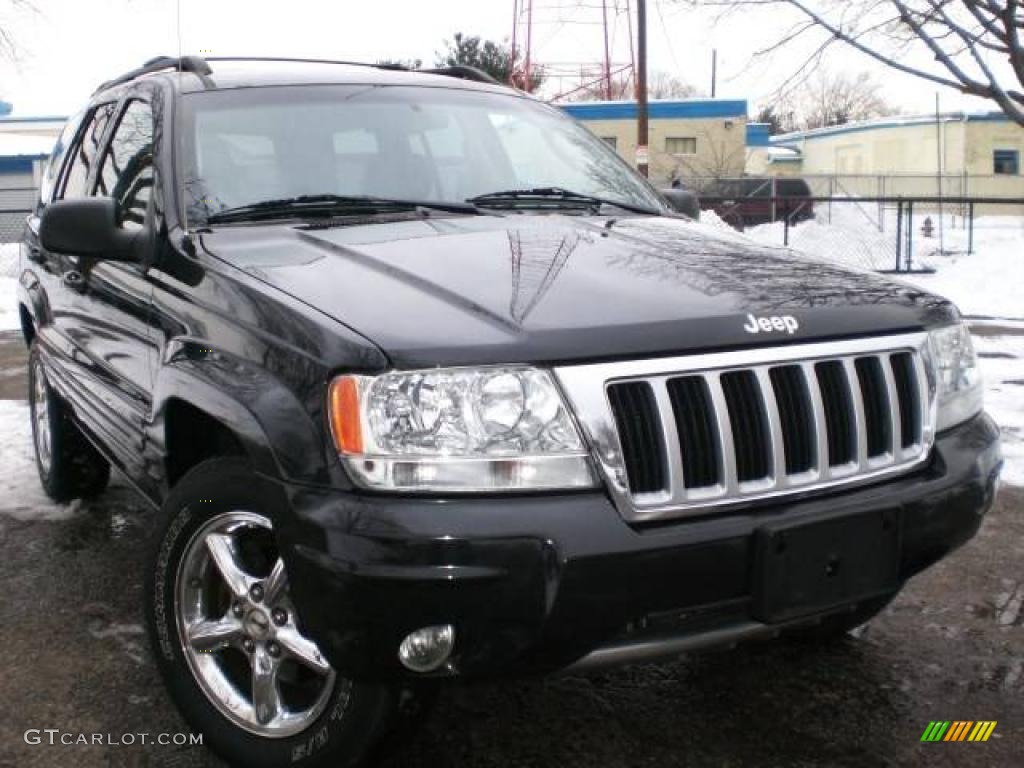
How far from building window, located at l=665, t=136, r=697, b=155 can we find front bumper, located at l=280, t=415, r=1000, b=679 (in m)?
38.9

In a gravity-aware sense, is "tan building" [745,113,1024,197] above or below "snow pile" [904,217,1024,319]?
above

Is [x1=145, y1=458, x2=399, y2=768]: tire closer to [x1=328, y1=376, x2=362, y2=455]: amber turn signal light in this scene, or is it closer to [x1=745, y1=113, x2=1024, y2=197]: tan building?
[x1=328, y1=376, x2=362, y2=455]: amber turn signal light

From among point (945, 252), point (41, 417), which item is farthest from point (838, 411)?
point (945, 252)

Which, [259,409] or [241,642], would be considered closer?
[259,409]

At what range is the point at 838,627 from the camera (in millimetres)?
3465

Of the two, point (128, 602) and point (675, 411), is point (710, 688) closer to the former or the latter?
point (675, 411)

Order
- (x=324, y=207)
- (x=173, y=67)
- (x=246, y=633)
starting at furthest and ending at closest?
(x=173, y=67) < (x=324, y=207) < (x=246, y=633)

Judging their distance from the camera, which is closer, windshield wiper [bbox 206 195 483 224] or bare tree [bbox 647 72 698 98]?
windshield wiper [bbox 206 195 483 224]

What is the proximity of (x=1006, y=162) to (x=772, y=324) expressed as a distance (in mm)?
46077

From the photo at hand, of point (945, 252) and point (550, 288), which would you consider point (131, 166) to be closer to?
point (550, 288)

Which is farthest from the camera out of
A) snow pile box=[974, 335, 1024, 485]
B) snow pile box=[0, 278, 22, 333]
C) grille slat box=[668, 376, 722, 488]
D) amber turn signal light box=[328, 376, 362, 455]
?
snow pile box=[0, 278, 22, 333]

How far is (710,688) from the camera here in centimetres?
327

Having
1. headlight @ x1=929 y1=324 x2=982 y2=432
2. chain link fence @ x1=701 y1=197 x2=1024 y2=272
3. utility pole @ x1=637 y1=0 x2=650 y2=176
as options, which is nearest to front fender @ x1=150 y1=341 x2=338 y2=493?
headlight @ x1=929 y1=324 x2=982 y2=432

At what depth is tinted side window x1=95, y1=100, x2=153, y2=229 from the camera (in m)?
3.61
